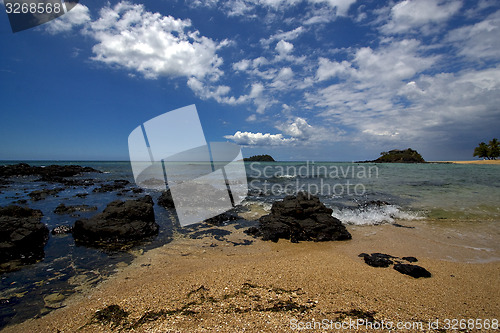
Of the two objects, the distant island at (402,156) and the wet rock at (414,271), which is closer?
the wet rock at (414,271)

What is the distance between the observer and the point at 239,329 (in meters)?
2.93

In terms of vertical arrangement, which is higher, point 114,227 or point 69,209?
point 114,227

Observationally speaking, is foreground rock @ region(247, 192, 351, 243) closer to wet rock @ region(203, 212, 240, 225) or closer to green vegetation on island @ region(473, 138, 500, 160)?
wet rock @ region(203, 212, 240, 225)

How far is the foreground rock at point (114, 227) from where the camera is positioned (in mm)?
7109

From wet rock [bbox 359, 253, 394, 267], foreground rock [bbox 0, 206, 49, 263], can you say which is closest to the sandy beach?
wet rock [bbox 359, 253, 394, 267]

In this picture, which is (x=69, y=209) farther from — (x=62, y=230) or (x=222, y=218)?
(x=222, y=218)

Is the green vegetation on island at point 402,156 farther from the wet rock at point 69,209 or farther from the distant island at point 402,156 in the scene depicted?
the wet rock at point 69,209

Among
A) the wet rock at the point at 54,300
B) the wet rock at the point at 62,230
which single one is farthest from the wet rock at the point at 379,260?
the wet rock at the point at 62,230

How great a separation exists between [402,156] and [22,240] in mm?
138778

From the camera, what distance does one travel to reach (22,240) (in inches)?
239

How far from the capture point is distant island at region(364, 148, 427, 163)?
108875 mm

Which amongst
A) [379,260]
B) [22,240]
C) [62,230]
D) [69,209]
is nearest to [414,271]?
[379,260]

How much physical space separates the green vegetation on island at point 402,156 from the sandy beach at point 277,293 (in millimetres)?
127590

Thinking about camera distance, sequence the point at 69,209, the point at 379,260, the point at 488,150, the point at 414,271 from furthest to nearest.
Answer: the point at 488,150, the point at 69,209, the point at 379,260, the point at 414,271
